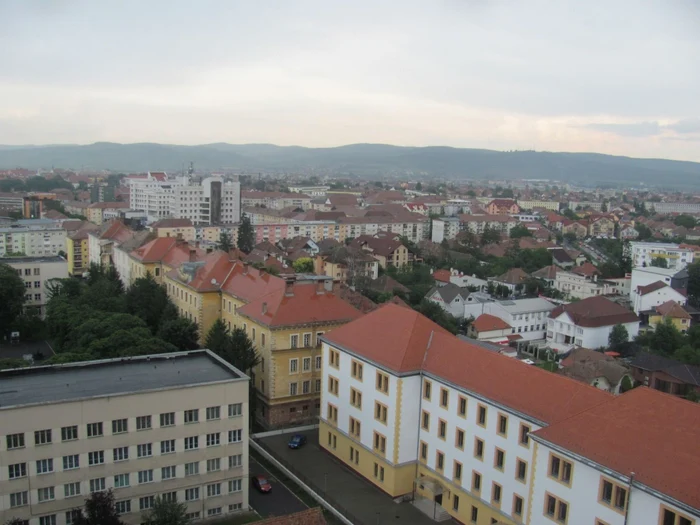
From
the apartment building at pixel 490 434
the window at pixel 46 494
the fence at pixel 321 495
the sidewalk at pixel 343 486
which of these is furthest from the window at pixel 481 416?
the window at pixel 46 494

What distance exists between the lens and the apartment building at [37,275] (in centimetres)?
6312

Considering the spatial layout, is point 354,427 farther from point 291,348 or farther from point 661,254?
point 661,254

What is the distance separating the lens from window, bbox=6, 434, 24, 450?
2280cm

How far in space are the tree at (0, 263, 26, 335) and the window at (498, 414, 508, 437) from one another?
4485 cm

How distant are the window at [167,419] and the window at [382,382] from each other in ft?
29.4

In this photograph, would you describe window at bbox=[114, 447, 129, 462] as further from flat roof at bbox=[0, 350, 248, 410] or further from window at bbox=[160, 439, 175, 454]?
flat roof at bbox=[0, 350, 248, 410]

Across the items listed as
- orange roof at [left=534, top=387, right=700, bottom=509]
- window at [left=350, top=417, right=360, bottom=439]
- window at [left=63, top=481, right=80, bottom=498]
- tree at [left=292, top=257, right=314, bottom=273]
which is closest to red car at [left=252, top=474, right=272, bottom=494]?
window at [left=350, top=417, right=360, bottom=439]

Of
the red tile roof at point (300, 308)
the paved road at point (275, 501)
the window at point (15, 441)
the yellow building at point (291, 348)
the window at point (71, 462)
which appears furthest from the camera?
the red tile roof at point (300, 308)

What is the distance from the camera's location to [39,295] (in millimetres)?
64312

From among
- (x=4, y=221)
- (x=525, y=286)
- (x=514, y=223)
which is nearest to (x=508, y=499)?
(x=525, y=286)

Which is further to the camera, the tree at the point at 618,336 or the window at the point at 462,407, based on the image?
the tree at the point at 618,336

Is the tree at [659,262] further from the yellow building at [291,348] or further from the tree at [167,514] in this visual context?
the tree at [167,514]

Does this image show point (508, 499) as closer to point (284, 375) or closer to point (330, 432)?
point (330, 432)

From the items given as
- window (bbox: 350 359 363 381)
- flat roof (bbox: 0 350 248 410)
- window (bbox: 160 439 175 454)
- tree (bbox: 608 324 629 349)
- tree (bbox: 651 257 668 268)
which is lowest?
tree (bbox: 608 324 629 349)
